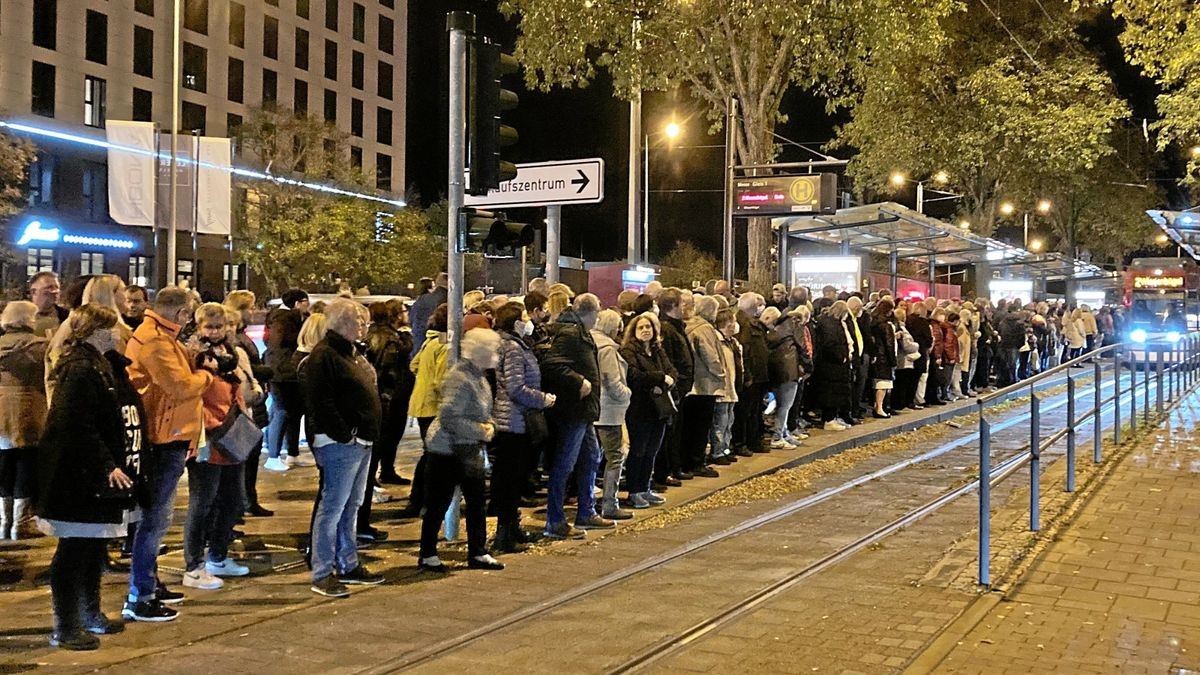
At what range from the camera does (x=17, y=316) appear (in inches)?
311

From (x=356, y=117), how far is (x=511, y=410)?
185 feet

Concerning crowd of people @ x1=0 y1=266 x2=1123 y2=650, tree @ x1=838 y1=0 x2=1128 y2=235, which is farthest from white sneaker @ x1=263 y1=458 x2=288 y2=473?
tree @ x1=838 y1=0 x2=1128 y2=235

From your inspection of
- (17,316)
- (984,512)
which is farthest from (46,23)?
(984,512)

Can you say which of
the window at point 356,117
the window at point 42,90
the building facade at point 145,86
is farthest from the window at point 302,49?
the window at point 42,90

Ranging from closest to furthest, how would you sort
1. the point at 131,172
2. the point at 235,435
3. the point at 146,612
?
1. the point at 146,612
2. the point at 235,435
3. the point at 131,172

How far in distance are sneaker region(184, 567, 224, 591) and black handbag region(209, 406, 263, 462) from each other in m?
0.74

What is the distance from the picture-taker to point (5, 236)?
36750mm

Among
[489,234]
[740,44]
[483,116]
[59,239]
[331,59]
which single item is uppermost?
[331,59]

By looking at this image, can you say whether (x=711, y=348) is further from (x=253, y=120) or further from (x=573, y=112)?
(x=573, y=112)

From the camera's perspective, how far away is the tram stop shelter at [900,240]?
22.8 m

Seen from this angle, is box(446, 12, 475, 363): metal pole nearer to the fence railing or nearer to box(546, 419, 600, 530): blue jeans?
box(546, 419, 600, 530): blue jeans

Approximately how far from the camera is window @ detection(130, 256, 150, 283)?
47.1 metres

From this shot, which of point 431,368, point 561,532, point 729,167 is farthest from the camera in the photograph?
point 729,167

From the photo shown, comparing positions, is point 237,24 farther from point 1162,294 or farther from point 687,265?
point 1162,294
